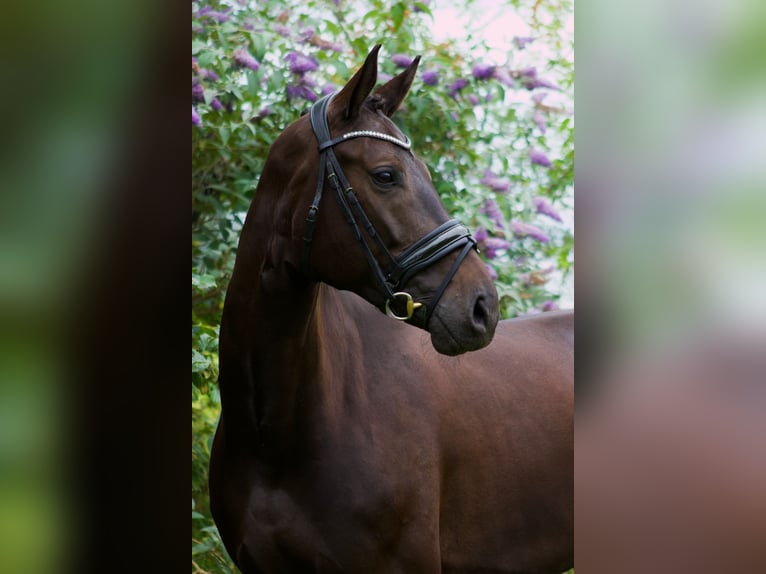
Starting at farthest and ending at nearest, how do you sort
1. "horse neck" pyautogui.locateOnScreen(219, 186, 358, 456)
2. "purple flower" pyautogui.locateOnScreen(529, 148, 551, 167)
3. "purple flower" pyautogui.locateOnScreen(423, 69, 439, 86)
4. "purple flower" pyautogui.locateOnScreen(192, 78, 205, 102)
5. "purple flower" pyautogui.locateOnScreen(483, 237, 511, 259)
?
"purple flower" pyautogui.locateOnScreen(529, 148, 551, 167), "purple flower" pyautogui.locateOnScreen(483, 237, 511, 259), "purple flower" pyautogui.locateOnScreen(423, 69, 439, 86), "purple flower" pyautogui.locateOnScreen(192, 78, 205, 102), "horse neck" pyautogui.locateOnScreen(219, 186, 358, 456)

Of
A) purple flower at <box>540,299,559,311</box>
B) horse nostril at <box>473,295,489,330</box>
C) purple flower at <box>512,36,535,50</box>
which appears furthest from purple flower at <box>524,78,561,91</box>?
A: horse nostril at <box>473,295,489,330</box>

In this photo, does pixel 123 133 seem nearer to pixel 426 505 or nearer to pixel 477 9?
pixel 426 505

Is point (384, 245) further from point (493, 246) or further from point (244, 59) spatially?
point (493, 246)

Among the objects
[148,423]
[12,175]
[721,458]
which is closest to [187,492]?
[148,423]

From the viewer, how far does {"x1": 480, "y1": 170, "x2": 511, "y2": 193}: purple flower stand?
379cm

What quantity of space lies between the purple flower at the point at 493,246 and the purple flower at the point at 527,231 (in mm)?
116

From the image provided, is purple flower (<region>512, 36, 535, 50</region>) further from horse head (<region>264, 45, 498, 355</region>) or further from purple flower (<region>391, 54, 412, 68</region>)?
horse head (<region>264, 45, 498, 355</region>)

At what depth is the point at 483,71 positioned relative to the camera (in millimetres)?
3635

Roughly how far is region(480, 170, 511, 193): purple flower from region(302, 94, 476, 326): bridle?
186 cm

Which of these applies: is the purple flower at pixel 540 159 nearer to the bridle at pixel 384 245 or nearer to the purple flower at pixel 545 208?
the purple flower at pixel 545 208

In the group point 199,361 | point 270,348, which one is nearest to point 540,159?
point 199,361

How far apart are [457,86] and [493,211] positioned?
1.86 ft

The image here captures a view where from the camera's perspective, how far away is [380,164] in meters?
1.90

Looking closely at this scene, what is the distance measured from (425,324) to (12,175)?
1.45 m
